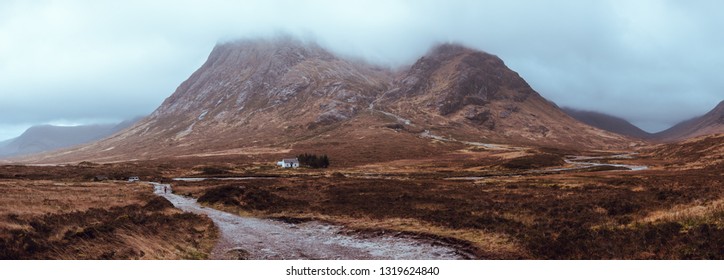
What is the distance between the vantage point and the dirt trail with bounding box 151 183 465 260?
25.1m

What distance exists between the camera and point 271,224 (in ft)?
119

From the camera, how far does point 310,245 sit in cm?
2794

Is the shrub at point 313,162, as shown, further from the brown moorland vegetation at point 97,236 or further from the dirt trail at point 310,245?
the brown moorland vegetation at point 97,236

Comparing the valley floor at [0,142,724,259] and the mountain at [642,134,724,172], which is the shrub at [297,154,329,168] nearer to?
the valley floor at [0,142,724,259]

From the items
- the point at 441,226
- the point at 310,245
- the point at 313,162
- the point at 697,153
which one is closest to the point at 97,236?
the point at 310,245

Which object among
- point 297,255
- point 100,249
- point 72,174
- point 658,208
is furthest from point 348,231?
point 72,174

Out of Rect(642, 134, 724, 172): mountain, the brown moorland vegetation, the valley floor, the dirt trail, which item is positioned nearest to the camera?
the brown moorland vegetation

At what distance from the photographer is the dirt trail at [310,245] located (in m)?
25.1

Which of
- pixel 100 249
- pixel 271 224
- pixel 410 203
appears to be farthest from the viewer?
pixel 410 203

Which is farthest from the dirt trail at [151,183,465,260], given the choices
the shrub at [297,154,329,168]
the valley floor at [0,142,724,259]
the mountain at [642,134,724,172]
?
the shrub at [297,154,329,168]

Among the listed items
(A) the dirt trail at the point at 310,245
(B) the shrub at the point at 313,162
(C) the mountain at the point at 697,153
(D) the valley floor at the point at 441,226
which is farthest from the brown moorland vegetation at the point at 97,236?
(C) the mountain at the point at 697,153

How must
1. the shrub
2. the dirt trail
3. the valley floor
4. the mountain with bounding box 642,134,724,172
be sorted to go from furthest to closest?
1. the shrub
2. the mountain with bounding box 642,134,724,172
3. the dirt trail
4. the valley floor

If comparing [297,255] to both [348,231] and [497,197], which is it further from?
[497,197]
